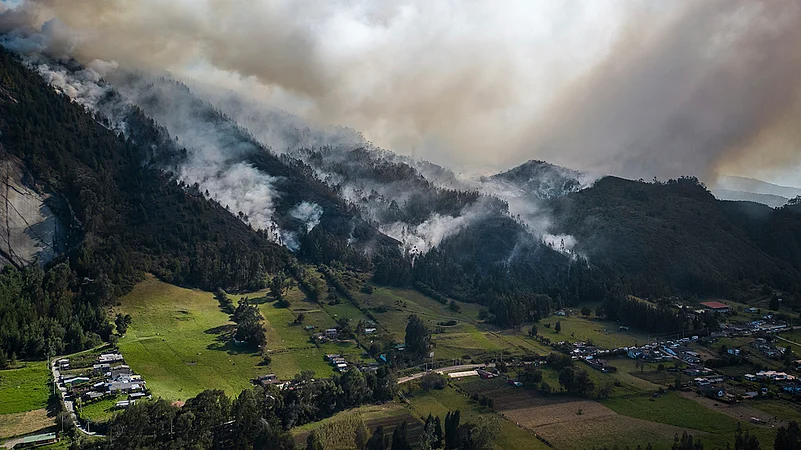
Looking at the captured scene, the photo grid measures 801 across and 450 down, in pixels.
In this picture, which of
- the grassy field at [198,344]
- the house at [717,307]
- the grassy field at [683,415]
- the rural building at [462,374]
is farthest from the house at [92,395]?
the house at [717,307]

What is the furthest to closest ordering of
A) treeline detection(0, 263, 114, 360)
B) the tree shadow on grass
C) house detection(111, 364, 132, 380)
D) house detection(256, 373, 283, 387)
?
the tree shadow on grass < treeline detection(0, 263, 114, 360) < house detection(256, 373, 283, 387) < house detection(111, 364, 132, 380)

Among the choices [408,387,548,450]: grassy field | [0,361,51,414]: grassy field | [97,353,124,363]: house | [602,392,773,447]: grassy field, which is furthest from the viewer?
[97,353,124,363]: house

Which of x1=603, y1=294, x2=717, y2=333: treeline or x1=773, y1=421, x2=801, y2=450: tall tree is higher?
x1=603, y1=294, x2=717, y2=333: treeline

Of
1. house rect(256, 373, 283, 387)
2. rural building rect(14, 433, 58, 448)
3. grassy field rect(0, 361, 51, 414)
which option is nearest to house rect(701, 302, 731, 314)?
house rect(256, 373, 283, 387)

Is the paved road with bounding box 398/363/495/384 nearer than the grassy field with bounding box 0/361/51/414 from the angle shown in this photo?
No

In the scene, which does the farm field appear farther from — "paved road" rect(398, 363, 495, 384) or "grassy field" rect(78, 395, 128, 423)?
"grassy field" rect(78, 395, 128, 423)

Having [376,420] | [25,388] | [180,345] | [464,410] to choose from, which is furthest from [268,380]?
[25,388]
